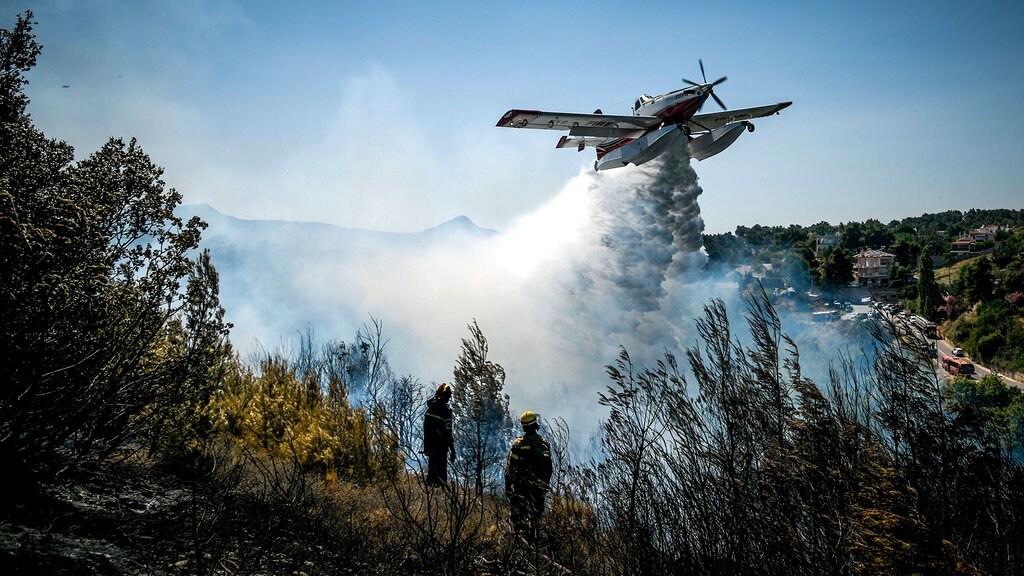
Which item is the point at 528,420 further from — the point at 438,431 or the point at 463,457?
the point at 438,431

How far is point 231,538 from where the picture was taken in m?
6.29

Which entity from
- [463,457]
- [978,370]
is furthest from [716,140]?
[978,370]

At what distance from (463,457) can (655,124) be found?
65.4 ft

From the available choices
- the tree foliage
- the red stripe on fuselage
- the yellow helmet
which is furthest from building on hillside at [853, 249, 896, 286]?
the tree foliage

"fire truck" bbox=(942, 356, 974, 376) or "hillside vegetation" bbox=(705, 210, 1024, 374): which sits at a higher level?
"hillside vegetation" bbox=(705, 210, 1024, 374)

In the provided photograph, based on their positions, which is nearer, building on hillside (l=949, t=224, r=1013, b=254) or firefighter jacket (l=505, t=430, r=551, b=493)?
firefighter jacket (l=505, t=430, r=551, b=493)

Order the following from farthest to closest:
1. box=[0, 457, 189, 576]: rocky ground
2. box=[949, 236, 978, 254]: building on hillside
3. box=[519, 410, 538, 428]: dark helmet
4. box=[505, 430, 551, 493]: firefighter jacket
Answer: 1. box=[949, 236, 978, 254]: building on hillside
2. box=[519, 410, 538, 428]: dark helmet
3. box=[505, 430, 551, 493]: firefighter jacket
4. box=[0, 457, 189, 576]: rocky ground

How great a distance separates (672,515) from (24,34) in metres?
11.2

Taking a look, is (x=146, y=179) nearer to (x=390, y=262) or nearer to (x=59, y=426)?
(x=59, y=426)

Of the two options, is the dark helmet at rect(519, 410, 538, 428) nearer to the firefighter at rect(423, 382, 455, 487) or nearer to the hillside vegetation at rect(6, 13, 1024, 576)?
the hillside vegetation at rect(6, 13, 1024, 576)

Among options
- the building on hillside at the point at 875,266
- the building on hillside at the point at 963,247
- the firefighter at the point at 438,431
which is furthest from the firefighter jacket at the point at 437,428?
the building on hillside at the point at 963,247

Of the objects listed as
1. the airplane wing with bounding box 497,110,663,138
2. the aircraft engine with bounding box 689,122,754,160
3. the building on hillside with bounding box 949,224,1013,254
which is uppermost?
the airplane wing with bounding box 497,110,663,138

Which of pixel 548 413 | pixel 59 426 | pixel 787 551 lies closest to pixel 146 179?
pixel 59 426

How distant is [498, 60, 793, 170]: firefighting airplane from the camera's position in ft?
71.7
